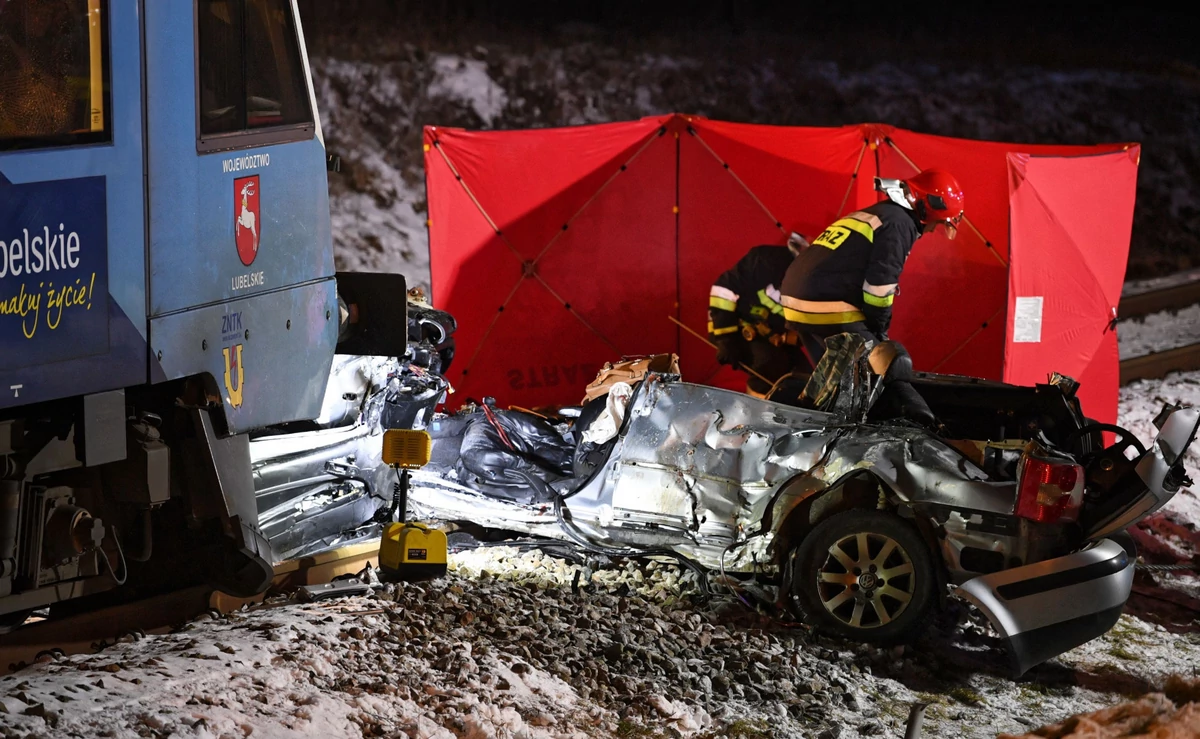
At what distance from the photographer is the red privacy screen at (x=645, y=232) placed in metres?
10.7

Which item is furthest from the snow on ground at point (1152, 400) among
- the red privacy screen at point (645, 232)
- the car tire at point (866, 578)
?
the car tire at point (866, 578)

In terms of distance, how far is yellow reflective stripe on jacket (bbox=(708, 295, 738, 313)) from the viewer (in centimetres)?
1019

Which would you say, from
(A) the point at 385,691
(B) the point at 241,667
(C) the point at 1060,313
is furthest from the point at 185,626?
(C) the point at 1060,313

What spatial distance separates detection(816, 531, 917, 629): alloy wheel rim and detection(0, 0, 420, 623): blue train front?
2.67 meters

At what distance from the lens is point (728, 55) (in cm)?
1836

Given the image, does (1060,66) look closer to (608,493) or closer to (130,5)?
(608,493)

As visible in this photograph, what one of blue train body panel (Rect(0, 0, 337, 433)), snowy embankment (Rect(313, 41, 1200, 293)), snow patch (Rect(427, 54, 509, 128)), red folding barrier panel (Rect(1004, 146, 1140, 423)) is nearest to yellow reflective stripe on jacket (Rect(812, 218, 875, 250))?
red folding barrier panel (Rect(1004, 146, 1140, 423))

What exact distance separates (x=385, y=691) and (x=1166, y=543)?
18.9 feet

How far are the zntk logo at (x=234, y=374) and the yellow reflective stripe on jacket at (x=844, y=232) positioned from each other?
459 centimetres

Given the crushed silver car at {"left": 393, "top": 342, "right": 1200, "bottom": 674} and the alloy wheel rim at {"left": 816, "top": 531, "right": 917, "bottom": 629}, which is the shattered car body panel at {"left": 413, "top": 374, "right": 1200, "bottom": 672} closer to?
the crushed silver car at {"left": 393, "top": 342, "right": 1200, "bottom": 674}

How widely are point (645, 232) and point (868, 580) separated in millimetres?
5243

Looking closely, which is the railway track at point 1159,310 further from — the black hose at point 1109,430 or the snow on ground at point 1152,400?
the black hose at point 1109,430

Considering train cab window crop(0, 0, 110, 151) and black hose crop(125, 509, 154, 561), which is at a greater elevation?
train cab window crop(0, 0, 110, 151)

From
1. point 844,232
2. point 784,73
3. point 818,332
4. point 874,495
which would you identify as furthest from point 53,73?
point 784,73
